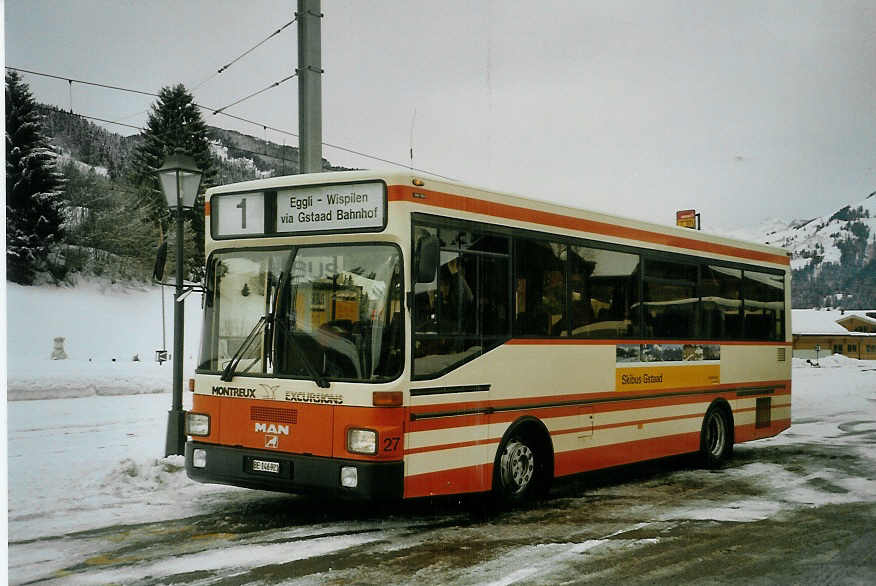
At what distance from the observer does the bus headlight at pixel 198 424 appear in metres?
7.71

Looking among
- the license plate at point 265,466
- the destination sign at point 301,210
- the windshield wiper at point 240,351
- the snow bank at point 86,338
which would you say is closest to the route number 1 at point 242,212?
the destination sign at point 301,210

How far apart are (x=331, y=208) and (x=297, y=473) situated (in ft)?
6.99

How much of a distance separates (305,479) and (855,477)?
6805mm

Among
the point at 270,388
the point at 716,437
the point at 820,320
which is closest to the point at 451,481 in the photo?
the point at 270,388

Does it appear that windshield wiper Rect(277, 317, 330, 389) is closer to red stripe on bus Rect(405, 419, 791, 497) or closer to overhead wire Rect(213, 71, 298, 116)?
red stripe on bus Rect(405, 419, 791, 497)

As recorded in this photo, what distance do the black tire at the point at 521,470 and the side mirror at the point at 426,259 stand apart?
6.25 ft

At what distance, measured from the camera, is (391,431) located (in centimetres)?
690

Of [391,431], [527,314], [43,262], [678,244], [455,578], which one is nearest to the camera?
[455,578]

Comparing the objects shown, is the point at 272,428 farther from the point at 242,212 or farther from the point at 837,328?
the point at 837,328

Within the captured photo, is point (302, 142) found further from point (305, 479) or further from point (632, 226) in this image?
point (305, 479)

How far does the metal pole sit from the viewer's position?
10.1 meters

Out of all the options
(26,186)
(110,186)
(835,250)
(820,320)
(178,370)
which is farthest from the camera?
(820,320)

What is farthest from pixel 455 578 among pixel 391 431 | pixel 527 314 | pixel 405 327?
pixel 527 314

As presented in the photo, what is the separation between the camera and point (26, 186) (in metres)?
9.55
